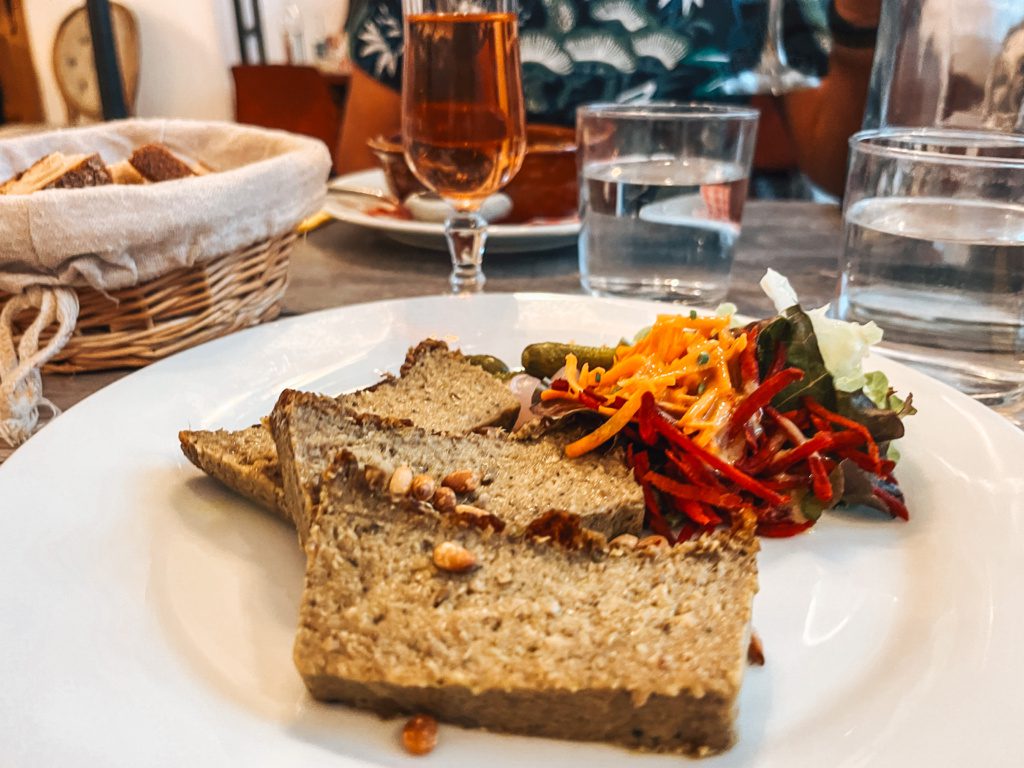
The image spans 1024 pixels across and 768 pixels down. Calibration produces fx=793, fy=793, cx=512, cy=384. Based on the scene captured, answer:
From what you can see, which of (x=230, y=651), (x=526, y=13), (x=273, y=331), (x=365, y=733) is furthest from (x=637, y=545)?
(x=526, y=13)

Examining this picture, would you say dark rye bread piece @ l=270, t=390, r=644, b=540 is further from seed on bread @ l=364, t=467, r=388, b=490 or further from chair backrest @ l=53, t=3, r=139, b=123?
chair backrest @ l=53, t=3, r=139, b=123

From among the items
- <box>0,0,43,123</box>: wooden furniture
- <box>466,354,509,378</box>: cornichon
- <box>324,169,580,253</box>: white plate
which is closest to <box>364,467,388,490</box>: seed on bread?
<box>466,354,509,378</box>: cornichon

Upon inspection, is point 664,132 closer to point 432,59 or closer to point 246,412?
point 432,59

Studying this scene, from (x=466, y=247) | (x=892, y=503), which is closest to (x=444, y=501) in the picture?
(x=892, y=503)

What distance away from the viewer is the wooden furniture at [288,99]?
808cm

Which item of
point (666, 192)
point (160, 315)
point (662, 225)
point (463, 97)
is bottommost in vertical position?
point (160, 315)

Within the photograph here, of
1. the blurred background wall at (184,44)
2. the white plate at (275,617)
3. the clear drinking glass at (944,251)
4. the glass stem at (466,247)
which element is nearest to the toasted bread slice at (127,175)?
the white plate at (275,617)

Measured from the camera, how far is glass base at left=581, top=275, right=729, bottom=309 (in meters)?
2.59

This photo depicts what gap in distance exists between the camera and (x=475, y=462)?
1.54 m

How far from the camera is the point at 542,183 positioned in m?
3.05

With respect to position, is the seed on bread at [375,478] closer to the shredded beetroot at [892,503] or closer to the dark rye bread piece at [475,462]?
the dark rye bread piece at [475,462]

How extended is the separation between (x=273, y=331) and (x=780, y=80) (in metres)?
2.22

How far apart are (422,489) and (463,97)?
1314 millimetres

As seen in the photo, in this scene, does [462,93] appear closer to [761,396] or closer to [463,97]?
[463,97]
